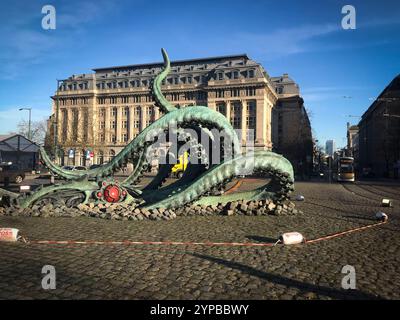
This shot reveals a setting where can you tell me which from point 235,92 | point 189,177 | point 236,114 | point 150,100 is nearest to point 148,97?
point 150,100

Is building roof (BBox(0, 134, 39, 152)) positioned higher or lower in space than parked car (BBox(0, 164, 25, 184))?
higher

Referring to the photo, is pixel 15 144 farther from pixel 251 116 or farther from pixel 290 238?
pixel 251 116

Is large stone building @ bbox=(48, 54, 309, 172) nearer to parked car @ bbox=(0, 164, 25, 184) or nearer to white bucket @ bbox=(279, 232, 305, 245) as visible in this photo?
parked car @ bbox=(0, 164, 25, 184)

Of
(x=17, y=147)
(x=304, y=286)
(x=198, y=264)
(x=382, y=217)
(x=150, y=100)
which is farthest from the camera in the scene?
(x=150, y=100)

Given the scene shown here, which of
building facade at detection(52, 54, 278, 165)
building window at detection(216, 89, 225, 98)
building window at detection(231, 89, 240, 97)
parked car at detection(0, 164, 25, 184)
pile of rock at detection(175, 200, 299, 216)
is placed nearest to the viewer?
pile of rock at detection(175, 200, 299, 216)

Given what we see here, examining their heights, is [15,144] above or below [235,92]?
below

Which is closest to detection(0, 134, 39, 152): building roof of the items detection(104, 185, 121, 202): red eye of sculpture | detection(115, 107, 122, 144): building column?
detection(104, 185, 121, 202): red eye of sculpture

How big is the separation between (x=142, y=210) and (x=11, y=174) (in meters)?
21.7

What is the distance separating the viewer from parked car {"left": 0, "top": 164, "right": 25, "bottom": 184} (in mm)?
26422

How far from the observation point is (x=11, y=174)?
27078 millimetres

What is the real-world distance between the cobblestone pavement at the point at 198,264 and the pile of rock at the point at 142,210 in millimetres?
1025

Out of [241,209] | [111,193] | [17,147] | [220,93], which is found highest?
[220,93]

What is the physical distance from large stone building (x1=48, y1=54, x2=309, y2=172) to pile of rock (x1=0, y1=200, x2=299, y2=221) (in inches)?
2437
